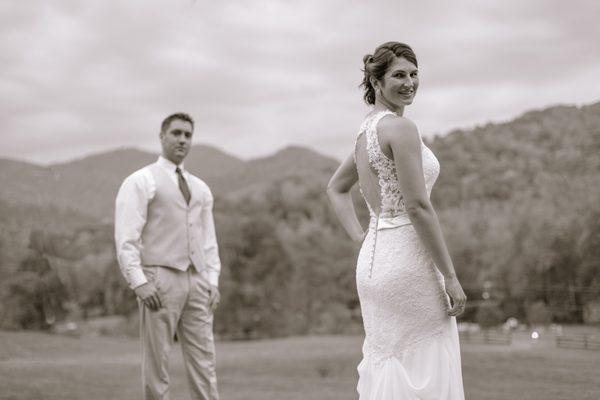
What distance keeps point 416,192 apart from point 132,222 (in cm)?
271

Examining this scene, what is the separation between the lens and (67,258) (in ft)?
84.1

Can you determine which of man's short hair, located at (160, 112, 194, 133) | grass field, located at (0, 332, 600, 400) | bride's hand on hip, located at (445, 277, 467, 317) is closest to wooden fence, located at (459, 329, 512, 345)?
grass field, located at (0, 332, 600, 400)

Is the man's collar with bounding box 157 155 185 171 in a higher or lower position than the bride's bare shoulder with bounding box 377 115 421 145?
higher

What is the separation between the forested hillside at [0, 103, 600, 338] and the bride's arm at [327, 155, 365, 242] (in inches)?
271

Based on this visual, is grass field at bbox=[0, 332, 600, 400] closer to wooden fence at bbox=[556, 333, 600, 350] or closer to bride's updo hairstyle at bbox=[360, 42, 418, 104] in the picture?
wooden fence at bbox=[556, 333, 600, 350]

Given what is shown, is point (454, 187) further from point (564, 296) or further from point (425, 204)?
point (425, 204)

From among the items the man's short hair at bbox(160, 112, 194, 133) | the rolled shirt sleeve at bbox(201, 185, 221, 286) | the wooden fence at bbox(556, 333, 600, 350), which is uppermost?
the man's short hair at bbox(160, 112, 194, 133)

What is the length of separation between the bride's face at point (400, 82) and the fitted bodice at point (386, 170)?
2.8 inches

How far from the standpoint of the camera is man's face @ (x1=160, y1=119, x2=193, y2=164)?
536 centimetres

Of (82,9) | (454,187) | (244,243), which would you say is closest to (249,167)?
(454,187)

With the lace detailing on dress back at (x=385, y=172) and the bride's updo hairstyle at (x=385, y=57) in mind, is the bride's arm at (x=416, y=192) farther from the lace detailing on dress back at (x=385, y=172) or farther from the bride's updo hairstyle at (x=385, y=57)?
the bride's updo hairstyle at (x=385, y=57)

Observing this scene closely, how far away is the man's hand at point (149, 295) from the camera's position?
503 cm

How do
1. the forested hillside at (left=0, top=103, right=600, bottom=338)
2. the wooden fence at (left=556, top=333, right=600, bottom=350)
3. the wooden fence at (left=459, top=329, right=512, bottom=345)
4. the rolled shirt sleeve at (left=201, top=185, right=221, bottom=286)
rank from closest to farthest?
the rolled shirt sleeve at (left=201, top=185, right=221, bottom=286) < the wooden fence at (left=556, top=333, right=600, bottom=350) < the forested hillside at (left=0, top=103, right=600, bottom=338) < the wooden fence at (left=459, top=329, right=512, bottom=345)

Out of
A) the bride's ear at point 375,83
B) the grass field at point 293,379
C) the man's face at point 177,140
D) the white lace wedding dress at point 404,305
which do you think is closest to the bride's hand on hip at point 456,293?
the white lace wedding dress at point 404,305
